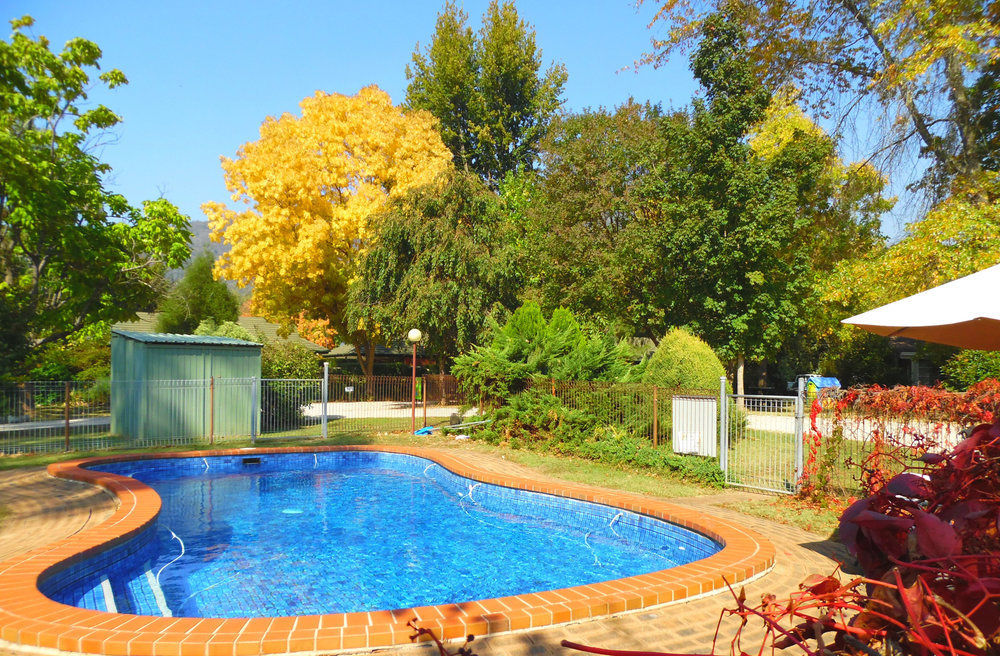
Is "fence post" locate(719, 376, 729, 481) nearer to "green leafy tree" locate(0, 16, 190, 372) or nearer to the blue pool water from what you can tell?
the blue pool water

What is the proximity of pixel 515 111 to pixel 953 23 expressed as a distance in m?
28.1

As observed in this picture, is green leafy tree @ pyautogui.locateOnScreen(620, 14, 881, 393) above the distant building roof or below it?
above

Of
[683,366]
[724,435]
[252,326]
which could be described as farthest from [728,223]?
[252,326]

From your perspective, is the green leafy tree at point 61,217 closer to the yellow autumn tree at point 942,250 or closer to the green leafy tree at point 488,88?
the green leafy tree at point 488,88

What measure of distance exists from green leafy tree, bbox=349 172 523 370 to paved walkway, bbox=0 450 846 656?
43.5 ft

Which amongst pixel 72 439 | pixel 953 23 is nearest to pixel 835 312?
pixel 953 23

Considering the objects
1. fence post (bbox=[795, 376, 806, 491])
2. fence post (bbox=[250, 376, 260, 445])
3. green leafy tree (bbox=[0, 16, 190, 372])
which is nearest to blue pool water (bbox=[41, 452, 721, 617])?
fence post (bbox=[795, 376, 806, 491])

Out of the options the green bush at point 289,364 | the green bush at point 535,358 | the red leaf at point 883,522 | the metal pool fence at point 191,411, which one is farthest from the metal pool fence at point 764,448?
the green bush at point 289,364

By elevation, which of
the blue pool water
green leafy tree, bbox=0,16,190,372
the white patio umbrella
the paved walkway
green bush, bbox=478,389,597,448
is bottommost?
the blue pool water

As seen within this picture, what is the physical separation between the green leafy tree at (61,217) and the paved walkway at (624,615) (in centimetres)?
1072

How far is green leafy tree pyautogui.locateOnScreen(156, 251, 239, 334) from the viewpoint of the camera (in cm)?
3602

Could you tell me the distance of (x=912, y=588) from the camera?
79cm

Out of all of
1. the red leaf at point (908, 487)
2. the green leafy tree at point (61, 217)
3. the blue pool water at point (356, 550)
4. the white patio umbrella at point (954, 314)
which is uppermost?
the green leafy tree at point (61, 217)

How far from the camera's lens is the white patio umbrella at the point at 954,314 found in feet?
12.2
